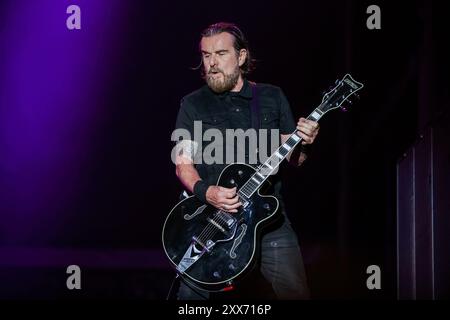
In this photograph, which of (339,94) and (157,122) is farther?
(157,122)

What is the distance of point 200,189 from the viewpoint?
10.6 ft

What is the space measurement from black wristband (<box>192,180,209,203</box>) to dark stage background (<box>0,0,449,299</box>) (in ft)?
7.06

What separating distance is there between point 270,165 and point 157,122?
243 cm

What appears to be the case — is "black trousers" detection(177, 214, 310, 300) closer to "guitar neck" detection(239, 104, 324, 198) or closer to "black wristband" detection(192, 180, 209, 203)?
"guitar neck" detection(239, 104, 324, 198)

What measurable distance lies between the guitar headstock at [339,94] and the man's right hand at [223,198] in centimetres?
67

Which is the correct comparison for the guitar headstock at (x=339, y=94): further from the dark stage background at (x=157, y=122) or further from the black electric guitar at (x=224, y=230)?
the dark stage background at (x=157, y=122)

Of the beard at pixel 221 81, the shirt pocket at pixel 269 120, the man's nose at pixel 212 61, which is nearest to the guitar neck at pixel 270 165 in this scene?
the shirt pocket at pixel 269 120

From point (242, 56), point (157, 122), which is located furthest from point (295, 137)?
point (157, 122)

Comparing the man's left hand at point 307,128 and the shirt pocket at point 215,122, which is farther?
the shirt pocket at point 215,122

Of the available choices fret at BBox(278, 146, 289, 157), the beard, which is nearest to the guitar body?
fret at BBox(278, 146, 289, 157)

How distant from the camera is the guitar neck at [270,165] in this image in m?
3.22

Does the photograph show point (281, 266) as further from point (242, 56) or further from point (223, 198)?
point (242, 56)
